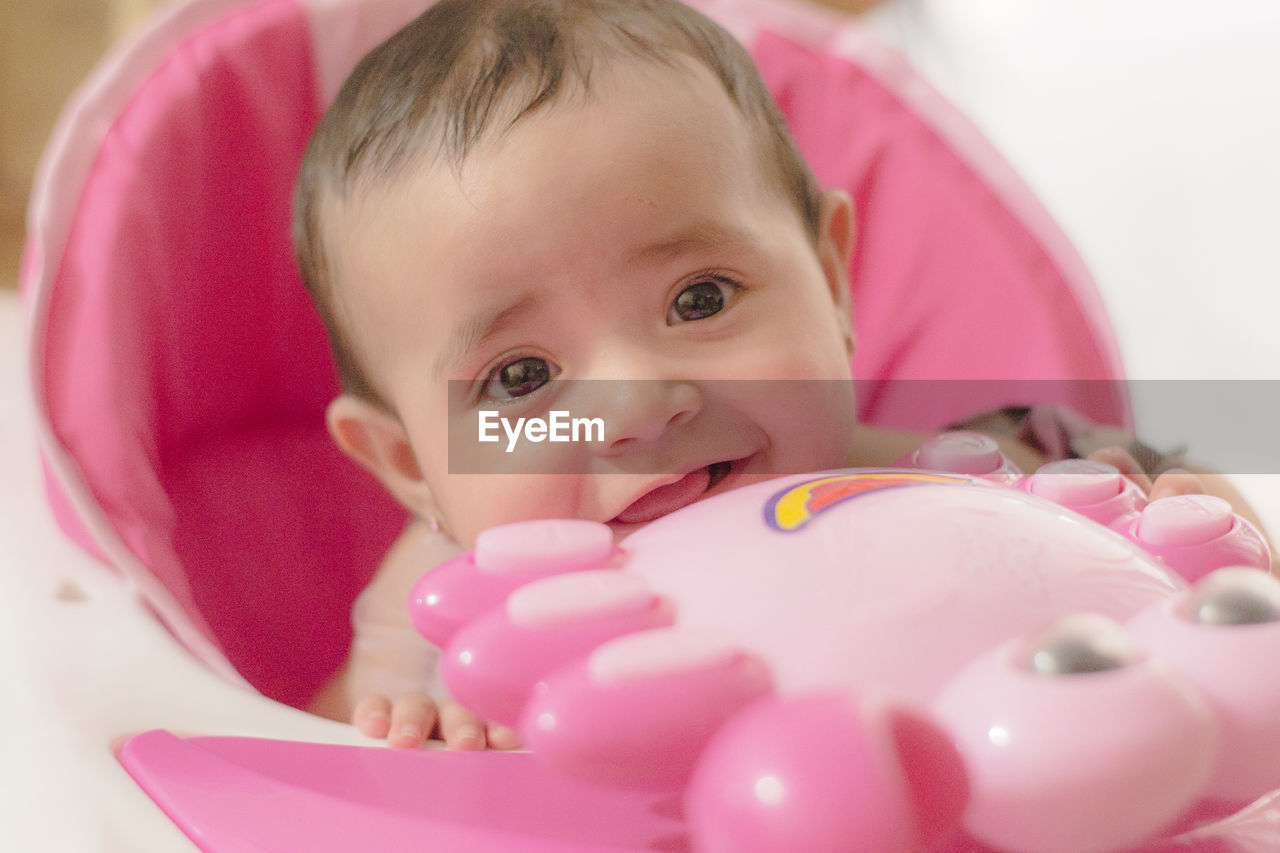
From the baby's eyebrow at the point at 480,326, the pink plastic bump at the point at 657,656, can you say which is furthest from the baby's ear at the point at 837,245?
the pink plastic bump at the point at 657,656

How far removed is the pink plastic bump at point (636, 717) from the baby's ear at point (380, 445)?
1.54 ft

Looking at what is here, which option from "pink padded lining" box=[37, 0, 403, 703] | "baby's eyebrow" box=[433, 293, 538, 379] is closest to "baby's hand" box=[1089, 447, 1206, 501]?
"baby's eyebrow" box=[433, 293, 538, 379]

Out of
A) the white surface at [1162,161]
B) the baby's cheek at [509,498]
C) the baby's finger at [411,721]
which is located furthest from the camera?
the white surface at [1162,161]

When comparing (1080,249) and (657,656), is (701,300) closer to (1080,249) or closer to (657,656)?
(657,656)

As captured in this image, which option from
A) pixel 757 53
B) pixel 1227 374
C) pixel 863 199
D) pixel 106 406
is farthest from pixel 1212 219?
pixel 106 406

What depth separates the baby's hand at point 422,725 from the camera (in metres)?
0.56

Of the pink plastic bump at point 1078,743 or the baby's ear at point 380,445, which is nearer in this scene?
the pink plastic bump at point 1078,743

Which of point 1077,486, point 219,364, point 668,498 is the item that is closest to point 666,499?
point 668,498

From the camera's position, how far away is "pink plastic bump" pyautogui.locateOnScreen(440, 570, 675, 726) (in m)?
0.39

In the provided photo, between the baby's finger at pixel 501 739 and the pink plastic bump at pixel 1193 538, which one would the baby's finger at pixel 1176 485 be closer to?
the pink plastic bump at pixel 1193 538

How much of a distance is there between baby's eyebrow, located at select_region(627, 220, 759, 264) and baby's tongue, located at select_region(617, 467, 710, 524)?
0.12 metres

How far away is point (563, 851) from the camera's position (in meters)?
0.41

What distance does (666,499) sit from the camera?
640 mm

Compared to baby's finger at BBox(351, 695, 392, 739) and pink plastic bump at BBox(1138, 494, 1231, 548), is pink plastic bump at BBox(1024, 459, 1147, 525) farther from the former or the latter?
baby's finger at BBox(351, 695, 392, 739)
